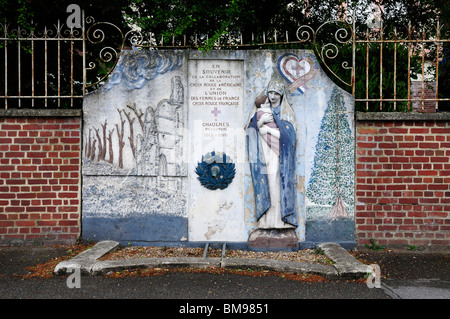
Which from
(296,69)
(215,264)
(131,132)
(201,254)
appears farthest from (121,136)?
(296,69)

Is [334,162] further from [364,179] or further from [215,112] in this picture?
[215,112]

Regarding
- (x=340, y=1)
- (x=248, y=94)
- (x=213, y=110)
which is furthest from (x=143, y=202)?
(x=340, y=1)

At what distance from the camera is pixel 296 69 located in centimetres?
581

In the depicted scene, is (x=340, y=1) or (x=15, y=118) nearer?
(x=15, y=118)

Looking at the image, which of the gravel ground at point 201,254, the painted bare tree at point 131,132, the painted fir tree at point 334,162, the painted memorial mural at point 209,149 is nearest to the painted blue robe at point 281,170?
the painted memorial mural at point 209,149

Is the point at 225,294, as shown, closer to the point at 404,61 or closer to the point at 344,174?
the point at 344,174

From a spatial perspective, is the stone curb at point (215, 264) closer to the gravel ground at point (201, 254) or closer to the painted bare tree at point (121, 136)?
the gravel ground at point (201, 254)

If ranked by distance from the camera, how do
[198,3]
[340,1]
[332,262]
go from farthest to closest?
[340,1]
[198,3]
[332,262]

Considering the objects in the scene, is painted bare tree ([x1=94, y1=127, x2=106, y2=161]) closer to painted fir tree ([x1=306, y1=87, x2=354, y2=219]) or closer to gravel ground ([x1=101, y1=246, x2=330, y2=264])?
gravel ground ([x1=101, y1=246, x2=330, y2=264])

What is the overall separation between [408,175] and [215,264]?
2.78 metres

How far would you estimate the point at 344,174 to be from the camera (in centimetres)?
579

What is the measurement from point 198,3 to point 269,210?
390cm

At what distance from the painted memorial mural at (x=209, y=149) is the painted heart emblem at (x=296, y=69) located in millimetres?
13

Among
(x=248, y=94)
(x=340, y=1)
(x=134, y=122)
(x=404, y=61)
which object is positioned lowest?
(x=134, y=122)
